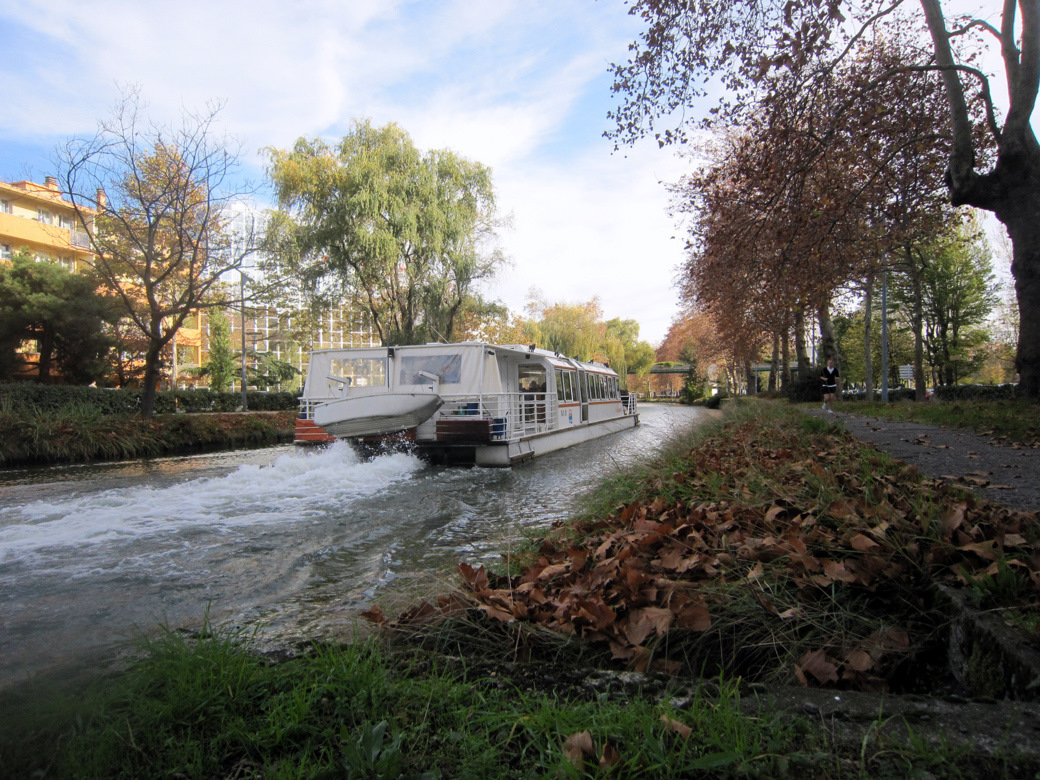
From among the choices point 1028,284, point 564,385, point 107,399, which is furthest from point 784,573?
point 107,399

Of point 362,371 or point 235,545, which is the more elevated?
point 362,371

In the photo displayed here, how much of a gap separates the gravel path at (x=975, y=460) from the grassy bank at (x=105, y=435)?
16.1 m

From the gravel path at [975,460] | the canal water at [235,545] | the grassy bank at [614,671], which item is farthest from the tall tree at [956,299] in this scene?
the grassy bank at [614,671]

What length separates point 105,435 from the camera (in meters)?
14.7

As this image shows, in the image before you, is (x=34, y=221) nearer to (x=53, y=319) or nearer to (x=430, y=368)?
(x=53, y=319)

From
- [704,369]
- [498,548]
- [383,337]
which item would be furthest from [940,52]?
[704,369]

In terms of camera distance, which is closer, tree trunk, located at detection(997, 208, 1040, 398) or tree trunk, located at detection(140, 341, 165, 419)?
tree trunk, located at detection(997, 208, 1040, 398)

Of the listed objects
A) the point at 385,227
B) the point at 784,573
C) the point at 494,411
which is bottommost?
the point at 784,573

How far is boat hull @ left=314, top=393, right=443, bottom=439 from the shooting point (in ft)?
35.3

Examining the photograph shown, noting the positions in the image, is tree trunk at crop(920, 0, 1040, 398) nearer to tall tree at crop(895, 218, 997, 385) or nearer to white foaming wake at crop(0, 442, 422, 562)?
A: white foaming wake at crop(0, 442, 422, 562)

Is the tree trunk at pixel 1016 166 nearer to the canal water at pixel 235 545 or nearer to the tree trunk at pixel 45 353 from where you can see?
the canal water at pixel 235 545

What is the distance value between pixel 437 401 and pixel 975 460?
8587mm

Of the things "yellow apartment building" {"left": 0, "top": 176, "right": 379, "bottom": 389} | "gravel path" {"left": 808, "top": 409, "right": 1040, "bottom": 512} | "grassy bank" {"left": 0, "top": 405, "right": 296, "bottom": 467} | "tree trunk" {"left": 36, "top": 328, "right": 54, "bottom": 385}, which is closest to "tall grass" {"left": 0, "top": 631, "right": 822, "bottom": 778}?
"gravel path" {"left": 808, "top": 409, "right": 1040, "bottom": 512}

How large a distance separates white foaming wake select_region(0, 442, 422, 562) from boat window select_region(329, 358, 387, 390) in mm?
2965
